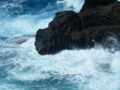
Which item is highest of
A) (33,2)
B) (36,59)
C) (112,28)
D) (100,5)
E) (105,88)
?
(33,2)

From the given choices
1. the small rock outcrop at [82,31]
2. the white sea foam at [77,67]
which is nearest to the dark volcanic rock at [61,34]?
the small rock outcrop at [82,31]

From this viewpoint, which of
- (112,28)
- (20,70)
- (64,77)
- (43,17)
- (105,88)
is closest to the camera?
(105,88)

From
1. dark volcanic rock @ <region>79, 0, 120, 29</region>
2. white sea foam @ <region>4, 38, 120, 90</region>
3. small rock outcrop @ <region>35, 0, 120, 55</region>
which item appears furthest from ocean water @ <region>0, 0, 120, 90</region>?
dark volcanic rock @ <region>79, 0, 120, 29</region>

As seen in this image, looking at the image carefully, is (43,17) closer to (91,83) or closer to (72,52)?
(72,52)

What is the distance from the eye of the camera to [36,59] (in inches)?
553

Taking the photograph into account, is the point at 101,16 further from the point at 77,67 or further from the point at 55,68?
the point at 55,68

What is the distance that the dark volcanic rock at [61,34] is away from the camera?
14.2 meters

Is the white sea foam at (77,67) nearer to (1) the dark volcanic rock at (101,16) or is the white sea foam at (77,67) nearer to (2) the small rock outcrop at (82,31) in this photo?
(2) the small rock outcrop at (82,31)

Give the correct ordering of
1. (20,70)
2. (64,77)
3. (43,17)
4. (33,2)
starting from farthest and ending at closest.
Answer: (33,2), (43,17), (20,70), (64,77)

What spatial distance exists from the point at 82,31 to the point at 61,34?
841 millimetres

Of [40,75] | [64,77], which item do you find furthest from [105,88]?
[40,75]

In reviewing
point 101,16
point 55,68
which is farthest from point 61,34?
point 55,68

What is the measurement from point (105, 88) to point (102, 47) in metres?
3.14

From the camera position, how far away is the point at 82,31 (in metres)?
14.3
